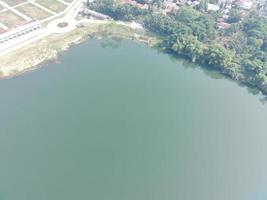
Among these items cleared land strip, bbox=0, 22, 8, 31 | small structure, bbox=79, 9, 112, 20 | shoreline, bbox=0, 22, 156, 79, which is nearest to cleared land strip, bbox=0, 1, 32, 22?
cleared land strip, bbox=0, 22, 8, 31

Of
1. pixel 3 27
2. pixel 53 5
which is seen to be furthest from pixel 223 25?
pixel 3 27

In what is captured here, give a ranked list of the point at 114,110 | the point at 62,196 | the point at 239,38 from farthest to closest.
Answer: the point at 239,38 < the point at 114,110 < the point at 62,196

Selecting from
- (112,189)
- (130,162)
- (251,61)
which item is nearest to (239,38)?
(251,61)

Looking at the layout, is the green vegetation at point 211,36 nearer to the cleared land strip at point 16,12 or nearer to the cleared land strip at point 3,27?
the cleared land strip at point 16,12

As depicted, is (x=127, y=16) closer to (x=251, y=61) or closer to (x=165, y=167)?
(x=251, y=61)

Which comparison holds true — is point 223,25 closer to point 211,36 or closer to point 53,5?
point 211,36

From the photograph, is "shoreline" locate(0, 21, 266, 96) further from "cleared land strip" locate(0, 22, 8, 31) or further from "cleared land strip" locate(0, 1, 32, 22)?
"cleared land strip" locate(0, 1, 32, 22)
